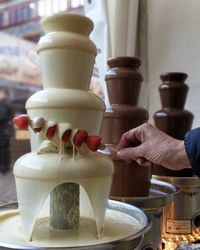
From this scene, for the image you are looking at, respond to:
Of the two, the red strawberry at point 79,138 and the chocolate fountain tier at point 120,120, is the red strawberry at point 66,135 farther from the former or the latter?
the chocolate fountain tier at point 120,120

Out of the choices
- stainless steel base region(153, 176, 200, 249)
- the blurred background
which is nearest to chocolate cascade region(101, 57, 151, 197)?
stainless steel base region(153, 176, 200, 249)

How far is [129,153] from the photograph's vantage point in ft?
2.70

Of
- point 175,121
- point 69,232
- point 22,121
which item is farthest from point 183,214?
point 22,121

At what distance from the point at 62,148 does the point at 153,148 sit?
30 centimetres

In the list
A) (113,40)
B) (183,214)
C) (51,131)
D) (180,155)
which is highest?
(113,40)

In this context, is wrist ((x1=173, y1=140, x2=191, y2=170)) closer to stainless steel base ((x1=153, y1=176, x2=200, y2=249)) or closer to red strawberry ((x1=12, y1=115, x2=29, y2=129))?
stainless steel base ((x1=153, y1=176, x2=200, y2=249))

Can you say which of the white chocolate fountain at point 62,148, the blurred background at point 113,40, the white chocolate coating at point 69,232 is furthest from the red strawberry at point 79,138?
the blurred background at point 113,40

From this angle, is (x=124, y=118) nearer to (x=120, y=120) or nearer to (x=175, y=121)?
(x=120, y=120)

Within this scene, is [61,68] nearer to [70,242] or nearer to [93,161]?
[93,161]

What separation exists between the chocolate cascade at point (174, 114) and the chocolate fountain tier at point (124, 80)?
9.2 inches

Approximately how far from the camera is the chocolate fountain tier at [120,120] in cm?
87

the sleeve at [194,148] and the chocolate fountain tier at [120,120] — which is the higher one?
the chocolate fountain tier at [120,120]

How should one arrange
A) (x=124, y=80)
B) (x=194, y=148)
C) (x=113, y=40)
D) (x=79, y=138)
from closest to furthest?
1. (x=79, y=138)
2. (x=194, y=148)
3. (x=124, y=80)
4. (x=113, y=40)

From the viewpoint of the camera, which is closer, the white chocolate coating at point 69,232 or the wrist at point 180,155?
the white chocolate coating at point 69,232
